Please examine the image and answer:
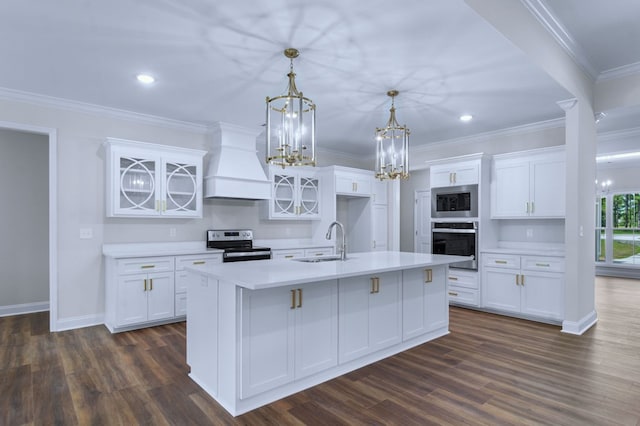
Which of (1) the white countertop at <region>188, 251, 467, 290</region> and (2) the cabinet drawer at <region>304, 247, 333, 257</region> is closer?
(1) the white countertop at <region>188, 251, 467, 290</region>

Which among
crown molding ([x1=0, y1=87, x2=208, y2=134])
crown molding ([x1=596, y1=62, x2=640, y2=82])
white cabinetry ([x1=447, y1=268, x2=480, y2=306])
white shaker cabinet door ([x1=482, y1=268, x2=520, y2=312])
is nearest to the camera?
crown molding ([x1=596, y1=62, x2=640, y2=82])

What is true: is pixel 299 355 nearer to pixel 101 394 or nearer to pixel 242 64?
pixel 101 394

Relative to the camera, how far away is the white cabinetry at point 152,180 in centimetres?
417

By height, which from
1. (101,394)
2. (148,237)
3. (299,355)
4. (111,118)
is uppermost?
(111,118)

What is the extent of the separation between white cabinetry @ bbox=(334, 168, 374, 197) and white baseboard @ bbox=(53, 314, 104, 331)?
3752 mm

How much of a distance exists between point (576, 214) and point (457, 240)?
1.57m

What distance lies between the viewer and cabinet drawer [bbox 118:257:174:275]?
155 inches

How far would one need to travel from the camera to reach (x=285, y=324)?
250cm

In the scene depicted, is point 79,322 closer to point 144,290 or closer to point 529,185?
point 144,290

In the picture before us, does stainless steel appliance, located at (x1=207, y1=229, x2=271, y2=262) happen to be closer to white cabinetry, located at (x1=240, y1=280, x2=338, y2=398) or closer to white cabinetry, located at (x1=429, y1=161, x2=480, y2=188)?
white cabinetry, located at (x1=240, y1=280, x2=338, y2=398)

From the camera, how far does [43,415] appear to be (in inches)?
89.6

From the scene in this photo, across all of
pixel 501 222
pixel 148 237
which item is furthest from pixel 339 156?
pixel 148 237

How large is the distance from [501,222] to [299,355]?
159 inches

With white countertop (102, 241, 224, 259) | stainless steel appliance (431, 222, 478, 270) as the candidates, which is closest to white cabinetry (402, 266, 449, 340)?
stainless steel appliance (431, 222, 478, 270)
